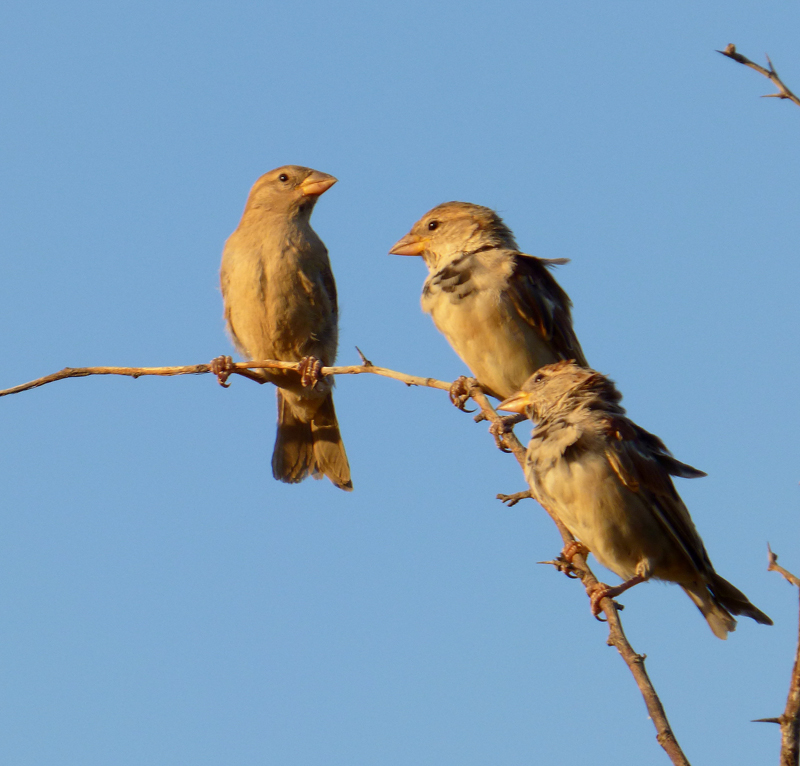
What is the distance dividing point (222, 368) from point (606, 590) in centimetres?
309

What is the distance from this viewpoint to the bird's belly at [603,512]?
15.1ft

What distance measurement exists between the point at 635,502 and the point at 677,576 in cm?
47

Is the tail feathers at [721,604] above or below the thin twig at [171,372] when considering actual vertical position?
below

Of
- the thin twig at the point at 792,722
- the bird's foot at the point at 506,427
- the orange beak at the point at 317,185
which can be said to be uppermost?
the orange beak at the point at 317,185

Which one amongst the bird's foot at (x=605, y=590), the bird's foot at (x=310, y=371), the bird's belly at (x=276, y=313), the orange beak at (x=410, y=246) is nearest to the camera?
the bird's foot at (x=605, y=590)

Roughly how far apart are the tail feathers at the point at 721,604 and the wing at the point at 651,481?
0.30 ft

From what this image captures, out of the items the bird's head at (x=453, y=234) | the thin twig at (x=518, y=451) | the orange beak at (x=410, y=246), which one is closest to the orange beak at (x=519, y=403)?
the thin twig at (x=518, y=451)

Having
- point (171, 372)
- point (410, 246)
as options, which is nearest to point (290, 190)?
point (410, 246)

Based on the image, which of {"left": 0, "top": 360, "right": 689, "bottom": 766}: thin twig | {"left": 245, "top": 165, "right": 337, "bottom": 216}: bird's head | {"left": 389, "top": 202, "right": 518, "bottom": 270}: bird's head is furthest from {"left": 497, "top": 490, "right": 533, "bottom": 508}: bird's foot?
{"left": 245, "top": 165, "right": 337, "bottom": 216}: bird's head

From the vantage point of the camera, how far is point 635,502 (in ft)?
15.4

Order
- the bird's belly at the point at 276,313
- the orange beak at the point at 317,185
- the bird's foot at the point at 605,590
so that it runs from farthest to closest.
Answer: the orange beak at the point at 317,185 < the bird's belly at the point at 276,313 < the bird's foot at the point at 605,590

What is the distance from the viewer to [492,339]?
584 cm

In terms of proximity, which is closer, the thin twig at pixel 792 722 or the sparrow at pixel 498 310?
the thin twig at pixel 792 722

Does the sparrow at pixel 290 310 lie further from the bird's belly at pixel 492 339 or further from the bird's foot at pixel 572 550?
the bird's foot at pixel 572 550
